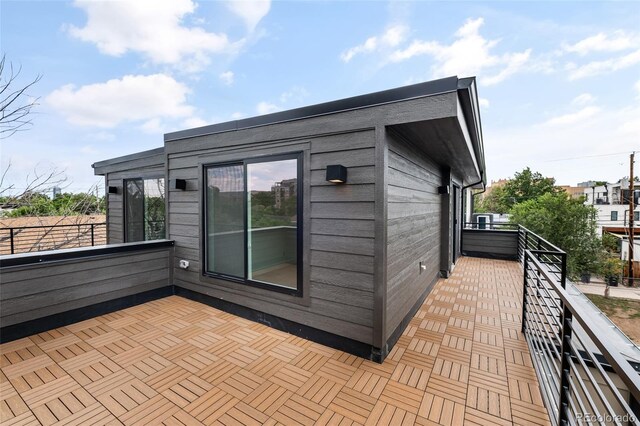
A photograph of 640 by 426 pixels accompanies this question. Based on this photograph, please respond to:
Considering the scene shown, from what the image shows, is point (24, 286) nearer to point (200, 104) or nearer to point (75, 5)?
point (75, 5)

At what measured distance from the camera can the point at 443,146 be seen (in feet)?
10.7

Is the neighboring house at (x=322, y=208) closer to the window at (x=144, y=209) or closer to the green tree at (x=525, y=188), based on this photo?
the window at (x=144, y=209)

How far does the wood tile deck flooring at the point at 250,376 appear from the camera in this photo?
173cm

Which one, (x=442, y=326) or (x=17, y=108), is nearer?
(x=442, y=326)

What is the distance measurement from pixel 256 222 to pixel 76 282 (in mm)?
2099

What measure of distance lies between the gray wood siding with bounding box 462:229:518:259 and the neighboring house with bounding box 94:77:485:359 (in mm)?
4058

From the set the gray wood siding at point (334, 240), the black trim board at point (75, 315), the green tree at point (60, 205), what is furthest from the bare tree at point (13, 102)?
the gray wood siding at point (334, 240)

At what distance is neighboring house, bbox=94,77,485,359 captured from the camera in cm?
234

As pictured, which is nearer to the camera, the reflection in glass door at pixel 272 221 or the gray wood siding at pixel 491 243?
the reflection in glass door at pixel 272 221

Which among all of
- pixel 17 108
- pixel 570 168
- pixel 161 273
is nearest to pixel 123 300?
pixel 161 273

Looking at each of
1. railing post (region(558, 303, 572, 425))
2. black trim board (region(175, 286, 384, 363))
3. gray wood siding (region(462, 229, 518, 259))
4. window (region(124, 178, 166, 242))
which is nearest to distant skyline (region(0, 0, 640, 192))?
window (region(124, 178, 166, 242))

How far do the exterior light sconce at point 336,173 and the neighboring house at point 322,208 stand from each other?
0.05 feet

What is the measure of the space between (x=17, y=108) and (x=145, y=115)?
365 inches

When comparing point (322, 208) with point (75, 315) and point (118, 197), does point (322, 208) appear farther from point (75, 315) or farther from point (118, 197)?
point (118, 197)
